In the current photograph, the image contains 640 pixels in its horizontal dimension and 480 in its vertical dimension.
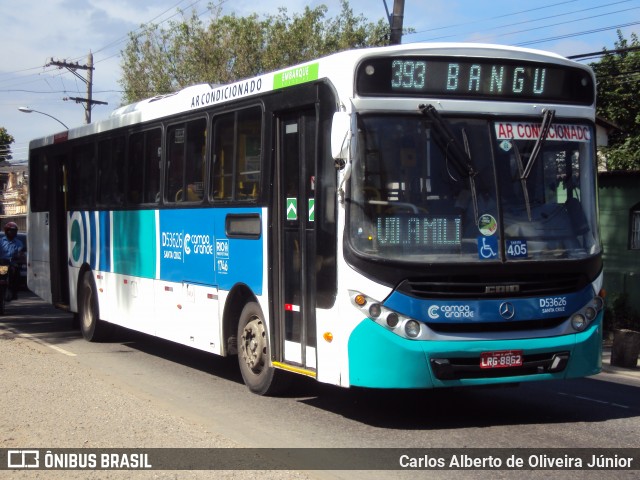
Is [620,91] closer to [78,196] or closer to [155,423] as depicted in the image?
[78,196]

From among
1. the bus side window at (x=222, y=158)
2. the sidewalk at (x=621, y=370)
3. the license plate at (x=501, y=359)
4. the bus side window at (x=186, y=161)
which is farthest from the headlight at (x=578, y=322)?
the sidewalk at (x=621, y=370)

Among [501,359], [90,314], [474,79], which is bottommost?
[90,314]

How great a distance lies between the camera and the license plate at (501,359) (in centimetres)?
823

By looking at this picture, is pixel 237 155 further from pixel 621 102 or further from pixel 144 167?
pixel 621 102

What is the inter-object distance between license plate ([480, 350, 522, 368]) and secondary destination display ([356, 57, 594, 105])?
2.34 meters

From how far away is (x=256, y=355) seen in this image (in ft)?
33.7

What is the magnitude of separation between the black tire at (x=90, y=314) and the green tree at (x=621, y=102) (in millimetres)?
19420

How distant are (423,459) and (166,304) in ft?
19.2

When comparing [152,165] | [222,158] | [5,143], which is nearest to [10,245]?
[152,165]

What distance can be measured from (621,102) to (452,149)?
2514 cm

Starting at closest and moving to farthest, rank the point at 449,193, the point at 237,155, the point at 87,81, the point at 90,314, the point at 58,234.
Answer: the point at 449,193
the point at 237,155
the point at 90,314
the point at 58,234
the point at 87,81

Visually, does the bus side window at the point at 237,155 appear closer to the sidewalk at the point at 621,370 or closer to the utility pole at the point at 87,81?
the sidewalk at the point at 621,370

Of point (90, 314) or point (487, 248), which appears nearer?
point (487, 248)

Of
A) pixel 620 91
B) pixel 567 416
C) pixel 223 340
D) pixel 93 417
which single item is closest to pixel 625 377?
pixel 567 416
